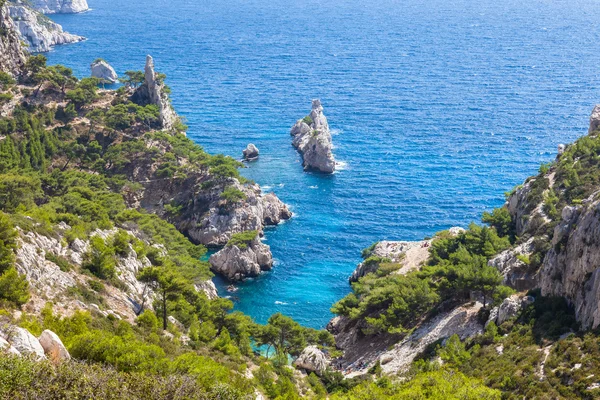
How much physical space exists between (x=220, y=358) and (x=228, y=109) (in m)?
118

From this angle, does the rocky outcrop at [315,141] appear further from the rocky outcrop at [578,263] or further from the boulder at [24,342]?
the boulder at [24,342]

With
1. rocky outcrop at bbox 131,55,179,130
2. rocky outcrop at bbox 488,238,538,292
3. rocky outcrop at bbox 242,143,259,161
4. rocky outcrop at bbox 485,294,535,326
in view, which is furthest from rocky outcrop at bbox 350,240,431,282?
rocky outcrop at bbox 131,55,179,130

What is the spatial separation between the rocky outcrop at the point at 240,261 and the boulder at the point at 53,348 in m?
59.7

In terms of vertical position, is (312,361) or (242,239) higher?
(242,239)

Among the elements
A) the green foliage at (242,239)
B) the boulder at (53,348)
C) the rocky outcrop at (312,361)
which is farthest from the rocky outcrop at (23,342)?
the green foliage at (242,239)

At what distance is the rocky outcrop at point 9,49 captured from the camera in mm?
126062

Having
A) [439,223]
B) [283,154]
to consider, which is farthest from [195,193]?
[439,223]

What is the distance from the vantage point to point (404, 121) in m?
162

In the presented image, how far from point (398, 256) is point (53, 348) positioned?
209ft

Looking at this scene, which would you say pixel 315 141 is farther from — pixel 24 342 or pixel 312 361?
pixel 24 342

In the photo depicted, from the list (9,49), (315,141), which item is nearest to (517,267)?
(315,141)

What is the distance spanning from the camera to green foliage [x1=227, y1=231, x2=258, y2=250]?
10194 cm

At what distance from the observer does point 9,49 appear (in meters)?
128

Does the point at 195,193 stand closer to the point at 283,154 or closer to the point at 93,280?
the point at 283,154
